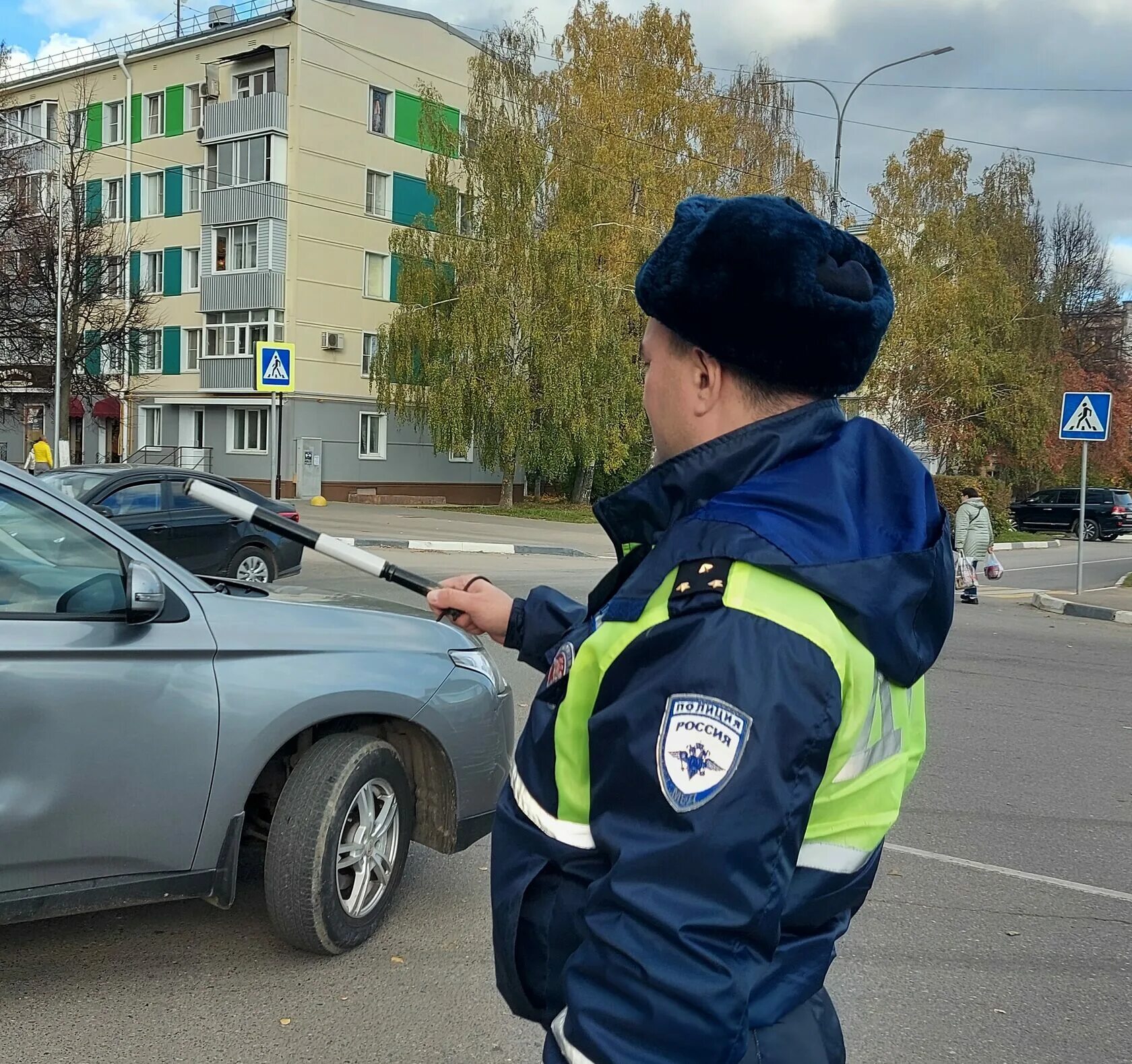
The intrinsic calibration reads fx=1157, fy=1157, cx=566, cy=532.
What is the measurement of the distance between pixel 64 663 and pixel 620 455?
28.4 metres

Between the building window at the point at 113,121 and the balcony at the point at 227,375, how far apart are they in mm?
10017

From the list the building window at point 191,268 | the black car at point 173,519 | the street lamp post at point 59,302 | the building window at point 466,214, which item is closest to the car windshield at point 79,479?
the black car at point 173,519

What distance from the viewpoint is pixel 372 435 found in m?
37.9

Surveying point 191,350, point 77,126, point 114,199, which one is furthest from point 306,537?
point 114,199

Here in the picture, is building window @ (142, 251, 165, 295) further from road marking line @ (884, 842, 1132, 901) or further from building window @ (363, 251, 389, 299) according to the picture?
road marking line @ (884, 842, 1132, 901)

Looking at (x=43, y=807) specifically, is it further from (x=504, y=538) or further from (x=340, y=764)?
(x=504, y=538)

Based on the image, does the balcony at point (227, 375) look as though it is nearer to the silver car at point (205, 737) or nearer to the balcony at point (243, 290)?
the balcony at point (243, 290)

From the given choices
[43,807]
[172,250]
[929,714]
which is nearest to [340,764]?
[43,807]

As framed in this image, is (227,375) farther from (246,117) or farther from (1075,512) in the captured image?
(1075,512)

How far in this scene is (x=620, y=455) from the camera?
31.2 m

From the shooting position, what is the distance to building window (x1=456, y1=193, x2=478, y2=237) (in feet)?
104

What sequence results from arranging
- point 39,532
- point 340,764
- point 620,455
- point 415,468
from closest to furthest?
point 39,532 < point 340,764 < point 620,455 < point 415,468

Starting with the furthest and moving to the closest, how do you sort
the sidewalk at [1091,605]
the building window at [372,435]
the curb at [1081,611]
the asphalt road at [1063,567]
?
the building window at [372,435]
the asphalt road at [1063,567]
the sidewalk at [1091,605]
the curb at [1081,611]

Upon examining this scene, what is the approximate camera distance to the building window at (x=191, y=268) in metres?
39.5
